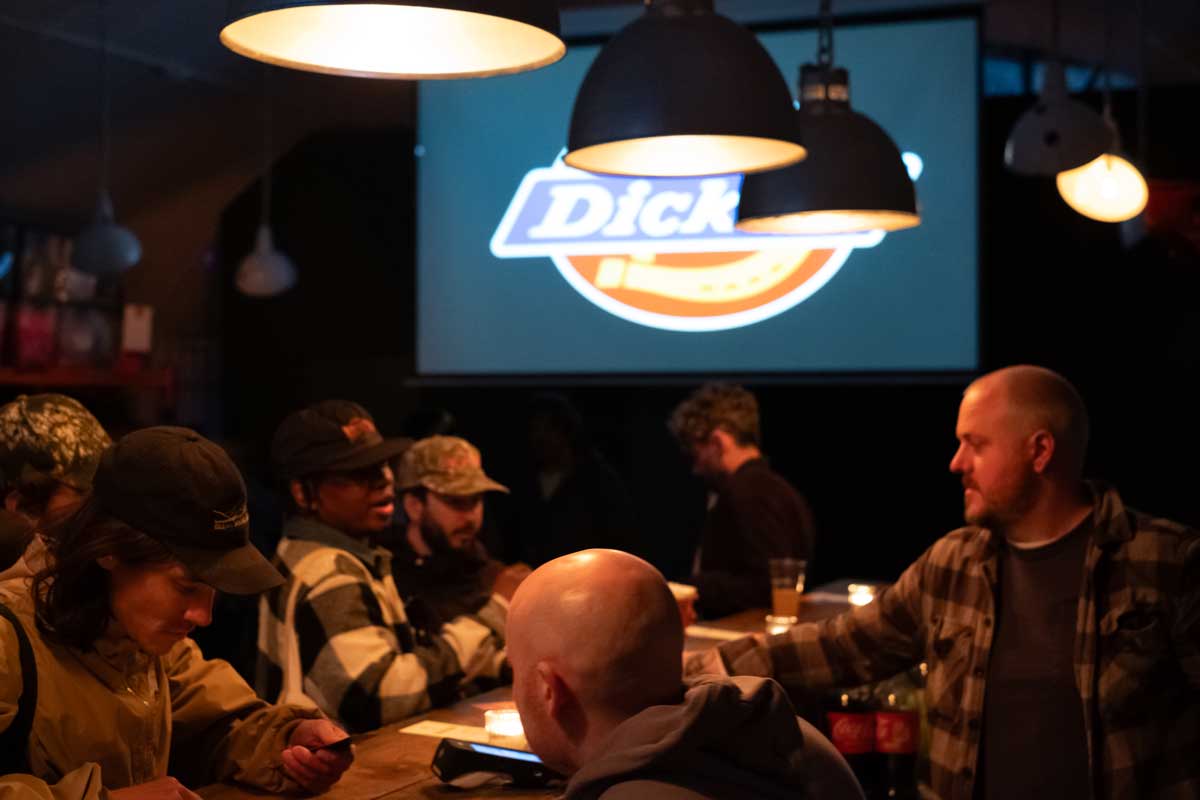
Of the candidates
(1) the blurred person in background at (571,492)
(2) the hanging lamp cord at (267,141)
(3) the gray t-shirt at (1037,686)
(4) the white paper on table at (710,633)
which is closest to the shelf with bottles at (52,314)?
(2) the hanging lamp cord at (267,141)

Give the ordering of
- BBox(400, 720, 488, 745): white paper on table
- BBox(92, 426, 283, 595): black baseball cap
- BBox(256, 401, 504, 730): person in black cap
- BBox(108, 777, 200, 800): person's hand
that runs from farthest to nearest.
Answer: BBox(256, 401, 504, 730): person in black cap
BBox(400, 720, 488, 745): white paper on table
BBox(92, 426, 283, 595): black baseball cap
BBox(108, 777, 200, 800): person's hand

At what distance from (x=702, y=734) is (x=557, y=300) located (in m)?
5.79

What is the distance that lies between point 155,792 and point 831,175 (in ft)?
6.93

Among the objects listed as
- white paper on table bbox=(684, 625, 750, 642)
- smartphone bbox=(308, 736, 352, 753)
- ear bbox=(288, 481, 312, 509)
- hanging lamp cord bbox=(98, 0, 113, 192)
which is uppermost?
hanging lamp cord bbox=(98, 0, 113, 192)

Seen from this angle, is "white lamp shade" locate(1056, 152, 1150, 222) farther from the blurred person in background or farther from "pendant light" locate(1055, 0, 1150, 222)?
the blurred person in background

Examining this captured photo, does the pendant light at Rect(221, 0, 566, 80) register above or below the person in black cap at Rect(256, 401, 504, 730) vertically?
above

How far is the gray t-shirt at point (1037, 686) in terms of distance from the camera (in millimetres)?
2740

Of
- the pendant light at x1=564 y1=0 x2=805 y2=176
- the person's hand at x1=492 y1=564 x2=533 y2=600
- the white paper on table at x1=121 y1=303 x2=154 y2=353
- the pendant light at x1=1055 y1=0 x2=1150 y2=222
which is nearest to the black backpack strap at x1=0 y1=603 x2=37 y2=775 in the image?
the pendant light at x1=564 y1=0 x2=805 y2=176

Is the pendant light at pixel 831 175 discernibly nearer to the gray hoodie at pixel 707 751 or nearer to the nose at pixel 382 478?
the nose at pixel 382 478

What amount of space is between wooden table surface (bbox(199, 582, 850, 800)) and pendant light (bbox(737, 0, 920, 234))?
4.33ft

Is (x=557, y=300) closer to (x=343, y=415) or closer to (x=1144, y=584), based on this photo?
(x=343, y=415)

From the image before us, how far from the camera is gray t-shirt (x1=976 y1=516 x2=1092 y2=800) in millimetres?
2740

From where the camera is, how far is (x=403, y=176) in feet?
28.9

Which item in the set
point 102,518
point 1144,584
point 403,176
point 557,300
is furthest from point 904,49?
point 102,518
